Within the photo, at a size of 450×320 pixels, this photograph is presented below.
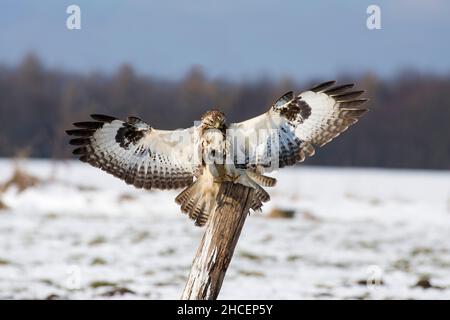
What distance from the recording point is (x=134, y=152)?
516cm

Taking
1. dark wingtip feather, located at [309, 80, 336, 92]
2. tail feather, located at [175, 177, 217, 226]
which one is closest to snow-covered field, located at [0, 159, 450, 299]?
tail feather, located at [175, 177, 217, 226]

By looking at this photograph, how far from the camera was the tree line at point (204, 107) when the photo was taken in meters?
34.0

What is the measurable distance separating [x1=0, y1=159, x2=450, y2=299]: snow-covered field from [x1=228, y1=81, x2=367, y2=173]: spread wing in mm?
2969

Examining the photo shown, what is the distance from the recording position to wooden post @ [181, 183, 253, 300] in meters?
4.65

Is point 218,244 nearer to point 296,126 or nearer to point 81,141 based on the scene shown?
point 296,126

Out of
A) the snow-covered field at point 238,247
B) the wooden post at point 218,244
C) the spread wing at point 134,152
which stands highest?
the spread wing at point 134,152


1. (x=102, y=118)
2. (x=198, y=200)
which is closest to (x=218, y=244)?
(x=198, y=200)

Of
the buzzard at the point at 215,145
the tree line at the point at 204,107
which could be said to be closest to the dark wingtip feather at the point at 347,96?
the buzzard at the point at 215,145

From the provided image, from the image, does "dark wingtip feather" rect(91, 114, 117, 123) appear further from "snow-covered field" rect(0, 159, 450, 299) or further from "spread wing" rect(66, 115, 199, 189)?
"snow-covered field" rect(0, 159, 450, 299)

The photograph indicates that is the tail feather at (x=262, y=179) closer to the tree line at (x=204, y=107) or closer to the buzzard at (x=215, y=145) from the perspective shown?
the buzzard at (x=215, y=145)

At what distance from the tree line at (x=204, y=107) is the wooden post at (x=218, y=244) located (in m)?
23.0

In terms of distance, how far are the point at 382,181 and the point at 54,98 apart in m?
25.2
